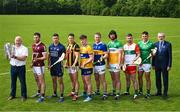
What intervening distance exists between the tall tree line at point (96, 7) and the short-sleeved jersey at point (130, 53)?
213ft

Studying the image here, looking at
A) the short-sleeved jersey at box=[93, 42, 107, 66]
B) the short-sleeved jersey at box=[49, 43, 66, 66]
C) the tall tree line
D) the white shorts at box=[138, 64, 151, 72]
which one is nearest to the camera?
the short-sleeved jersey at box=[49, 43, 66, 66]

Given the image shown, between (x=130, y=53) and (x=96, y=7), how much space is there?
3311 inches

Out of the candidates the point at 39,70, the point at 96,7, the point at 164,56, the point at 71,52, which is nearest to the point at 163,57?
the point at 164,56

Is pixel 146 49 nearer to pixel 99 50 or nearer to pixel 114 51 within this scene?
pixel 114 51

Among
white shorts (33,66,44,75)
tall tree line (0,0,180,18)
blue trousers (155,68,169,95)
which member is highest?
tall tree line (0,0,180,18)

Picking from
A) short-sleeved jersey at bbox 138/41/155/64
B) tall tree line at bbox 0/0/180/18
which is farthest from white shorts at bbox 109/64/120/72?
tall tree line at bbox 0/0/180/18

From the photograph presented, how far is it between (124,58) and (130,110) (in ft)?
6.01

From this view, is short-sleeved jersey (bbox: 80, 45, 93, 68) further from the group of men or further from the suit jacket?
the suit jacket

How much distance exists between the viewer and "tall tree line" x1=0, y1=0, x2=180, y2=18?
256ft

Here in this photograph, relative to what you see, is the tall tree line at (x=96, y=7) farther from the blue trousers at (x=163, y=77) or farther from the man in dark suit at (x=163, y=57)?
the man in dark suit at (x=163, y=57)

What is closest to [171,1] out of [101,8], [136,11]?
[136,11]

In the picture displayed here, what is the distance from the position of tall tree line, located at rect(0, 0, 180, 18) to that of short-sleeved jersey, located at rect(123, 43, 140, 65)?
64.9m

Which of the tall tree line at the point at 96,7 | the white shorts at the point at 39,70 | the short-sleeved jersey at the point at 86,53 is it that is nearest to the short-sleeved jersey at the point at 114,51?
the short-sleeved jersey at the point at 86,53

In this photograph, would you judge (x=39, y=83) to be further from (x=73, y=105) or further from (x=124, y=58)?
(x=124, y=58)
